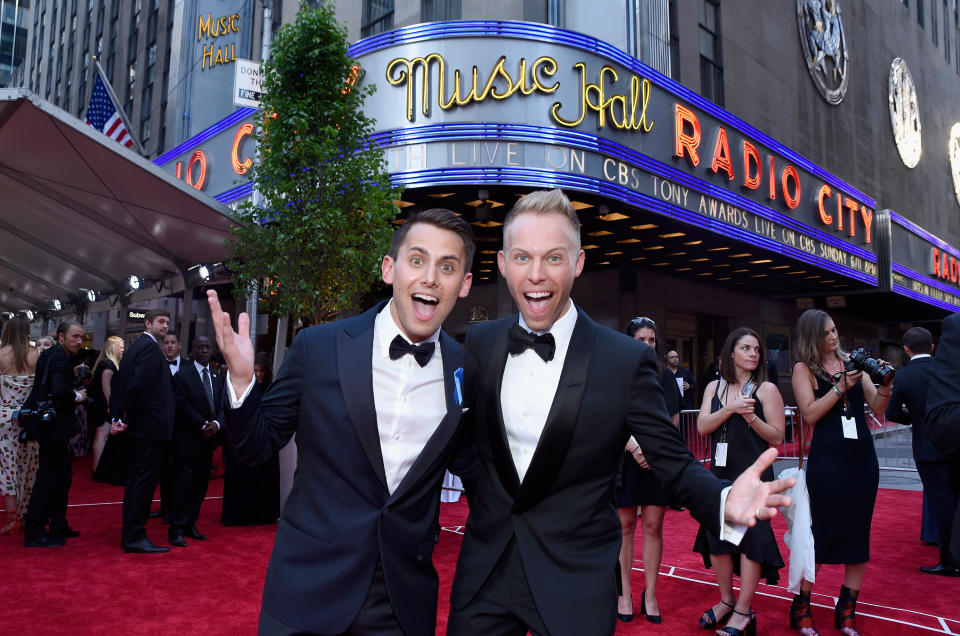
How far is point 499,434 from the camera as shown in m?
2.04

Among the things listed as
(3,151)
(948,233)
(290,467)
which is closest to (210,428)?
(290,467)

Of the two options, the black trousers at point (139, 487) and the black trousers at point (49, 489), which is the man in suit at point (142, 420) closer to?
the black trousers at point (139, 487)

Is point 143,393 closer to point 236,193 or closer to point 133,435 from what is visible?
point 133,435

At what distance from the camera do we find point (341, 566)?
74.3 inches

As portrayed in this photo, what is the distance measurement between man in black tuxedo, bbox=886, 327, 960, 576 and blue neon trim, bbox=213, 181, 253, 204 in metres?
11.2

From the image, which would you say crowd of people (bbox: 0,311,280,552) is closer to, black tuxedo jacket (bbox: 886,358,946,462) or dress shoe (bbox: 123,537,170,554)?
→ dress shoe (bbox: 123,537,170,554)

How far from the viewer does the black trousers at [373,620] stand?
6.19 feet

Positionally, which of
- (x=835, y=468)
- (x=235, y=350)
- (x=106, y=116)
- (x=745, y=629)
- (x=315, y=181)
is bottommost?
(x=745, y=629)

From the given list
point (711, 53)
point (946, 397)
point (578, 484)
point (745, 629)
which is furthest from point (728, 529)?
point (711, 53)

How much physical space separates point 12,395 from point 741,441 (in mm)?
6732

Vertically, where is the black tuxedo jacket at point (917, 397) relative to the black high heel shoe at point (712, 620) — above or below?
above

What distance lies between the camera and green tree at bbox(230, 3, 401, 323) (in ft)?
26.7

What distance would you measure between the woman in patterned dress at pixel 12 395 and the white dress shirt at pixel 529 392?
20.7 ft

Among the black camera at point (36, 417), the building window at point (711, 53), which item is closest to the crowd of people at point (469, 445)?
the black camera at point (36, 417)
